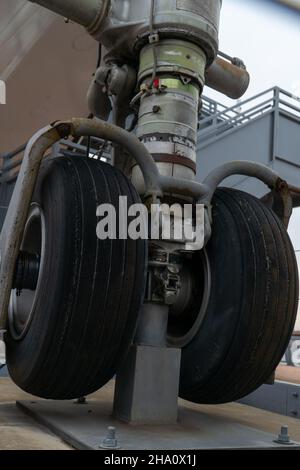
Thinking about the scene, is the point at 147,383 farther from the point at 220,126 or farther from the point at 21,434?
the point at 220,126

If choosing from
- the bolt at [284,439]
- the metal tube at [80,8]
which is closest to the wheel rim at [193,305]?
the bolt at [284,439]

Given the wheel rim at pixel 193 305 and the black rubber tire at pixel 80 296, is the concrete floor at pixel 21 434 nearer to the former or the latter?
the black rubber tire at pixel 80 296

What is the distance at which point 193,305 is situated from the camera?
6.54ft

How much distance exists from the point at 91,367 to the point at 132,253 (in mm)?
373

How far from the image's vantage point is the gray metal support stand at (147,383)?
5.44 ft

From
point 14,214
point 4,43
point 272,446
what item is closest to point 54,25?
point 4,43

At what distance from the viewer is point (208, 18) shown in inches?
80.0

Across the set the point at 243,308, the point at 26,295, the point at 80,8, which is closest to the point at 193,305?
the point at 243,308

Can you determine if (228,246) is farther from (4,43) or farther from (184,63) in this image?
(4,43)

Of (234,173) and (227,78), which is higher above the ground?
(227,78)

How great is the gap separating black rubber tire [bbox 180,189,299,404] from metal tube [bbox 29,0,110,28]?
93cm

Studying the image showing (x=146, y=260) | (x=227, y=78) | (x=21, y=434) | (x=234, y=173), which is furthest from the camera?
(x=227, y=78)

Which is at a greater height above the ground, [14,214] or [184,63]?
[184,63]

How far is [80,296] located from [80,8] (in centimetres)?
118
